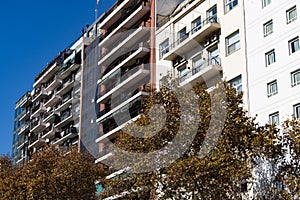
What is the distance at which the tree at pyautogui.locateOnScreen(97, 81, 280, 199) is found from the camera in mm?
25750

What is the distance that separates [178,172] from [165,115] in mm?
3092

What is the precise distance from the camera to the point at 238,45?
4112 centimetres

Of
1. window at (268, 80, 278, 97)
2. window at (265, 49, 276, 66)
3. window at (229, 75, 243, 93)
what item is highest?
window at (265, 49, 276, 66)

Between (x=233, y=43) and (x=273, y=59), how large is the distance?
4.68 meters

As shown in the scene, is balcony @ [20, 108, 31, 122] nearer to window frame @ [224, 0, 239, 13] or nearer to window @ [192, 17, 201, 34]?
window @ [192, 17, 201, 34]

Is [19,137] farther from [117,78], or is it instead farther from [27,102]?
[117,78]

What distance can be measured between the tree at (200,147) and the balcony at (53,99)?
166 ft

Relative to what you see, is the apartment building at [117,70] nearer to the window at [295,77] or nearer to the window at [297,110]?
the window at [295,77]

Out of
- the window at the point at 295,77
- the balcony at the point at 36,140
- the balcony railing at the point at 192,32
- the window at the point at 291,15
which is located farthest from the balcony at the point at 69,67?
the window at the point at 295,77

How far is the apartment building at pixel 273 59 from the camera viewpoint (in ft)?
117

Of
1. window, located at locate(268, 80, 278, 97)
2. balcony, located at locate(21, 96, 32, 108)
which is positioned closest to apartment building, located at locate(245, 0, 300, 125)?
window, located at locate(268, 80, 278, 97)

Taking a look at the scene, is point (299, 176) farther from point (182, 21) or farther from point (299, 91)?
point (182, 21)

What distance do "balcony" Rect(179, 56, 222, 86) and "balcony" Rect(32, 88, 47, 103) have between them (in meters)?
44.8

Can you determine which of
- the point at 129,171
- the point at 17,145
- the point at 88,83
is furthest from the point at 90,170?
the point at 17,145
